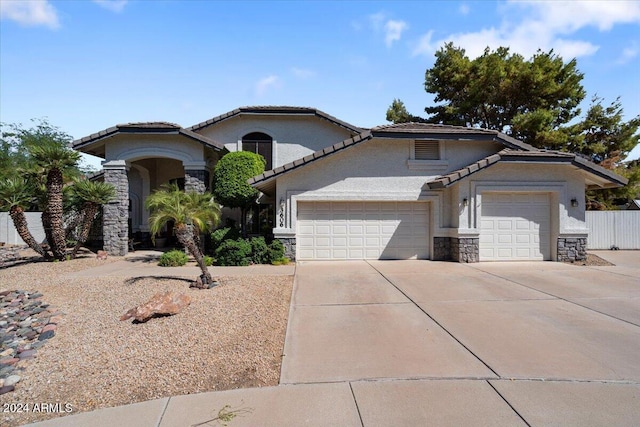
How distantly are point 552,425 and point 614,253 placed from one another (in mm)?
15020

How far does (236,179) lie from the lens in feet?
41.7

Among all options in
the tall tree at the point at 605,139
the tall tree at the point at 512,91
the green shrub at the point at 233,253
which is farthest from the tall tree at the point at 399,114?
the green shrub at the point at 233,253

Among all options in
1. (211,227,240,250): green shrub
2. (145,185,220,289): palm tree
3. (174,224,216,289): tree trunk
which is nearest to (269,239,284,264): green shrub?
(211,227,240,250): green shrub

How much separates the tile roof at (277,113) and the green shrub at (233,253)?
7002 mm

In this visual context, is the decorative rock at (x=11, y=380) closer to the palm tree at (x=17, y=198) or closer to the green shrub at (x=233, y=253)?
the green shrub at (x=233, y=253)

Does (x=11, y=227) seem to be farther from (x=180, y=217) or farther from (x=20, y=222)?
(x=180, y=217)

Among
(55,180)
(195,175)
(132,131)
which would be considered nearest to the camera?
(55,180)

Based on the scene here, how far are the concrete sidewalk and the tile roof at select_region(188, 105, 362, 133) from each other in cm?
1021

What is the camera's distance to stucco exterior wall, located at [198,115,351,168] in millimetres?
16359

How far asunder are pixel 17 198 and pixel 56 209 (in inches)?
42.6

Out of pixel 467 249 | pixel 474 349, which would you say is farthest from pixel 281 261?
pixel 474 349

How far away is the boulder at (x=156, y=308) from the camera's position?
18.7ft

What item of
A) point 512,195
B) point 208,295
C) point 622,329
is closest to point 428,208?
point 512,195

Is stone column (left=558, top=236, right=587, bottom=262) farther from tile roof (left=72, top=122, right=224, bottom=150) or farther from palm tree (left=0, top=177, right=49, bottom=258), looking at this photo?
palm tree (left=0, top=177, right=49, bottom=258)
